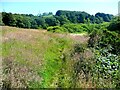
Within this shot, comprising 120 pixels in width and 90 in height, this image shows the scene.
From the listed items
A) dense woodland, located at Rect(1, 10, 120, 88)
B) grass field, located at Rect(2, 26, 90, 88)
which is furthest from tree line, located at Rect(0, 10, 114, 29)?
grass field, located at Rect(2, 26, 90, 88)

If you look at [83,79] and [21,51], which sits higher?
[21,51]

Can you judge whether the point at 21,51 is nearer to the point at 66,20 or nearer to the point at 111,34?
the point at 111,34

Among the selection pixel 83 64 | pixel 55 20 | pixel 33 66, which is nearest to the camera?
pixel 33 66

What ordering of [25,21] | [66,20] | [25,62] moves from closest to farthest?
[25,62] → [25,21] → [66,20]

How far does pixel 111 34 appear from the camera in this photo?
42.2 ft

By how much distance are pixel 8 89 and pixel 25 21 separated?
34790mm

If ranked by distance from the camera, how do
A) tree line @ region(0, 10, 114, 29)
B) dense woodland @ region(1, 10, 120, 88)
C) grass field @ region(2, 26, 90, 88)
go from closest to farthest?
grass field @ region(2, 26, 90, 88) < dense woodland @ region(1, 10, 120, 88) < tree line @ region(0, 10, 114, 29)

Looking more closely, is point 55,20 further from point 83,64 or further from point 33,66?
point 33,66

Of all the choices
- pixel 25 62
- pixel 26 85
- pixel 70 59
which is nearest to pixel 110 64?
pixel 70 59

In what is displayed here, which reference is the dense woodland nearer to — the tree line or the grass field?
the grass field

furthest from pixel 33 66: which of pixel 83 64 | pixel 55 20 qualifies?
pixel 55 20

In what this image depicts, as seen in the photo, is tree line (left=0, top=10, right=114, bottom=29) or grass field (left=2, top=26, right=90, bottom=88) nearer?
grass field (left=2, top=26, right=90, bottom=88)

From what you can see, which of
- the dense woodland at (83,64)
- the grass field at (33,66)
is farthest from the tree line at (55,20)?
the grass field at (33,66)

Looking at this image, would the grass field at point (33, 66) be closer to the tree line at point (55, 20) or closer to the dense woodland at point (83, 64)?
the dense woodland at point (83, 64)
